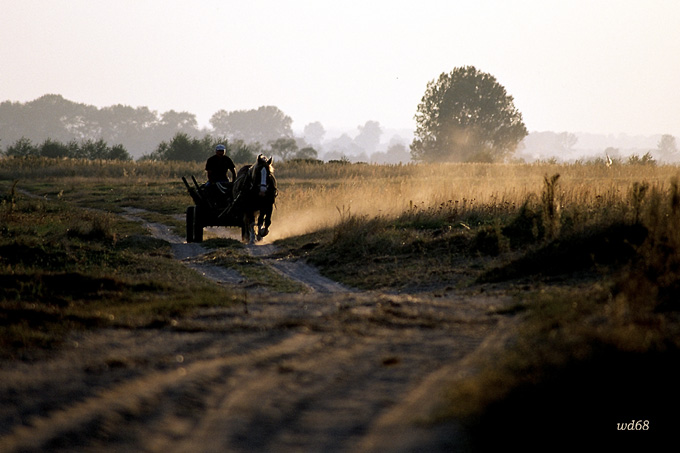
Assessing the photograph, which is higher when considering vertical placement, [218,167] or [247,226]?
[218,167]

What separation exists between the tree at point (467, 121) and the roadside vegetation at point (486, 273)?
58985 mm

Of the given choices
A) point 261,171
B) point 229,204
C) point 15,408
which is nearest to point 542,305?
point 15,408

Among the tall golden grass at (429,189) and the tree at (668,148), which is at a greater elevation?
the tree at (668,148)

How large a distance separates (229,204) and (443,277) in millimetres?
8126

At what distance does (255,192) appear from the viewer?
1786 centimetres

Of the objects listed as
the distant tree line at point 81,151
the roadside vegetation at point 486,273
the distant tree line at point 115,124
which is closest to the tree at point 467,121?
the distant tree line at point 81,151

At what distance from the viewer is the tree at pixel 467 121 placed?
271 feet

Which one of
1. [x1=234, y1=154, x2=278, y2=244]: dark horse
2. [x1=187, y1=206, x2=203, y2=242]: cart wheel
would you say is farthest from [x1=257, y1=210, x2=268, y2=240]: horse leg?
[x1=187, y1=206, x2=203, y2=242]: cart wheel

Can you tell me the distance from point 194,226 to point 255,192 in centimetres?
231

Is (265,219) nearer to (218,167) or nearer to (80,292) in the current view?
(218,167)

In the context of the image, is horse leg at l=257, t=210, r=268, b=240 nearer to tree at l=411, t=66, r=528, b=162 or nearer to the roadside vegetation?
the roadside vegetation

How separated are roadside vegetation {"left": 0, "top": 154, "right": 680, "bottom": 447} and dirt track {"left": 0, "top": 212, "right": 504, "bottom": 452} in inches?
15.2

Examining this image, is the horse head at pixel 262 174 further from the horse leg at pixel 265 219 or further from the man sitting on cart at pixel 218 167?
the man sitting on cart at pixel 218 167

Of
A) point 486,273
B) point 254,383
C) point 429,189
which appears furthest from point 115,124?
point 254,383
